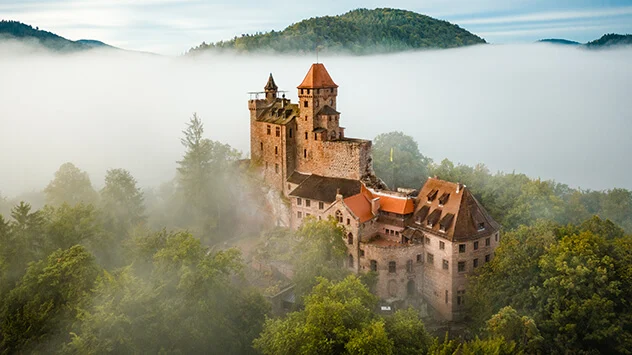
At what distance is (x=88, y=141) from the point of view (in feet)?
344

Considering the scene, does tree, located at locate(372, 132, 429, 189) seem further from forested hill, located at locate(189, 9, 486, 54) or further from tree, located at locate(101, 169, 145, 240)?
forested hill, located at locate(189, 9, 486, 54)

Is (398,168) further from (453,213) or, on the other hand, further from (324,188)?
(453,213)

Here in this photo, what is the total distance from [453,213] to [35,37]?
7967 centimetres

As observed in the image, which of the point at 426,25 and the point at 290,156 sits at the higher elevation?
the point at 426,25

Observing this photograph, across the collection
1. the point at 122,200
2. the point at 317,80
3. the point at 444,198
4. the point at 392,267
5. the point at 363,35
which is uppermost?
the point at 363,35

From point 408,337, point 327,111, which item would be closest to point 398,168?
point 327,111

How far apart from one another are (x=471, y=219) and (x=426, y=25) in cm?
9041

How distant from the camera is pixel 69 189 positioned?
6656cm

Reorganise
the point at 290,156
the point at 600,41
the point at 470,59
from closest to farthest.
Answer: the point at 290,156 < the point at 600,41 < the point at 470,59

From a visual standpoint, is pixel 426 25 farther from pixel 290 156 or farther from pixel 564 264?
pixel 564 264

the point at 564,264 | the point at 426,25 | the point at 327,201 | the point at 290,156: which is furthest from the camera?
the point at 426,25

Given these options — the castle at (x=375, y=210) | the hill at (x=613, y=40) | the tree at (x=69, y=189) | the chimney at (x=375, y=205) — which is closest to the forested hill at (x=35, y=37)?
the tree at (x=69, y=189)

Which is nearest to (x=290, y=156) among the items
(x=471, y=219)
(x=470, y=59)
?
(x=471, y=219)

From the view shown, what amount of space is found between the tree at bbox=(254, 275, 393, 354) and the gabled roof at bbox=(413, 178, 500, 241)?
13504 millimetres
